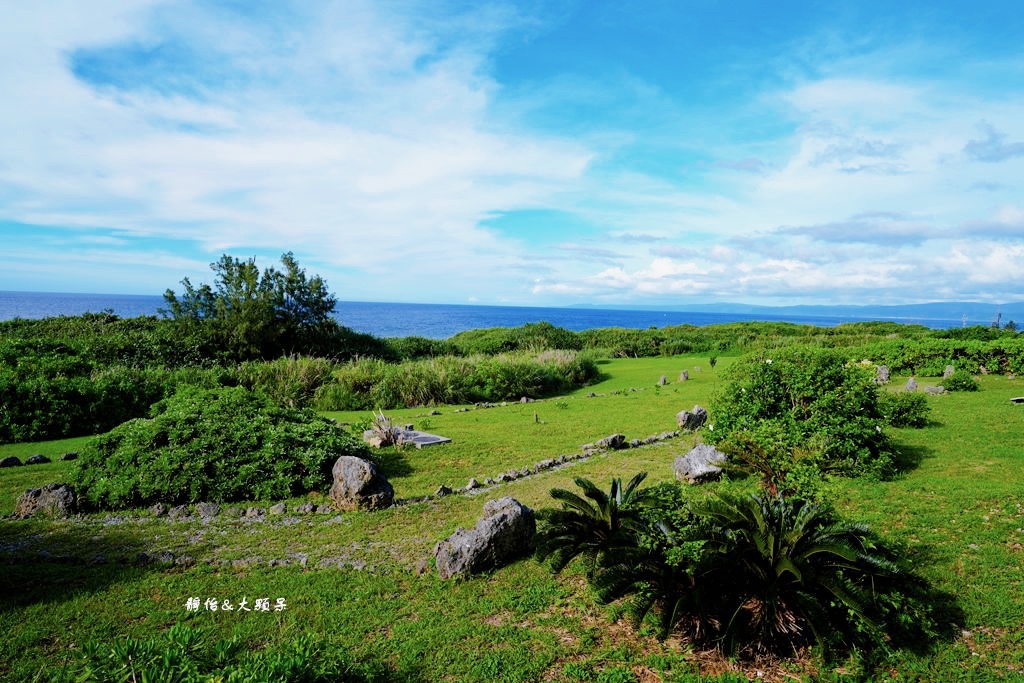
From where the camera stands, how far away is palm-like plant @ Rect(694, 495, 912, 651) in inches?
162

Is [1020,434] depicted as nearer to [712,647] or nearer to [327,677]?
[712,647]

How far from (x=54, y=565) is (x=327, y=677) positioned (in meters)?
4.19

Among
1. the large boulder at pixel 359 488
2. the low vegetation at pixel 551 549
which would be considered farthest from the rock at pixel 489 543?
the large boulder at pixel 359 488

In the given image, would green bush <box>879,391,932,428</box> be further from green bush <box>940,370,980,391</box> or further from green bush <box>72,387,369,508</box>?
green bush <box>72,387,369,508</box>

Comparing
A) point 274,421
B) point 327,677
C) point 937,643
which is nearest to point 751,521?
point 937,643

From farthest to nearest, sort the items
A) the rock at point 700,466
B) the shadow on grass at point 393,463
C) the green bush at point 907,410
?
the green bush at point 907,410
the shadow on grass at point 393,463
the rock at point 700,466

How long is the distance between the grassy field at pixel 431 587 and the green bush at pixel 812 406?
21.3 inches

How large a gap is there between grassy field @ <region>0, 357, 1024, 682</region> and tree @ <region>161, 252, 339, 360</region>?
54.1 feet

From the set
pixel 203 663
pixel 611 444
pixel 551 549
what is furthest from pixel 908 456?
pixel 203 663

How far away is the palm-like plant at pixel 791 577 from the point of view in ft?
13.5

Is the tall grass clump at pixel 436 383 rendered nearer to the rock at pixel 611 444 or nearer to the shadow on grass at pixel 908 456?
the rock at pixel 611 444

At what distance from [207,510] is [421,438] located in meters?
4.79

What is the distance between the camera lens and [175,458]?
8.05m

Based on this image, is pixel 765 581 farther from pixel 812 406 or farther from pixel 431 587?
pixel 812 406
